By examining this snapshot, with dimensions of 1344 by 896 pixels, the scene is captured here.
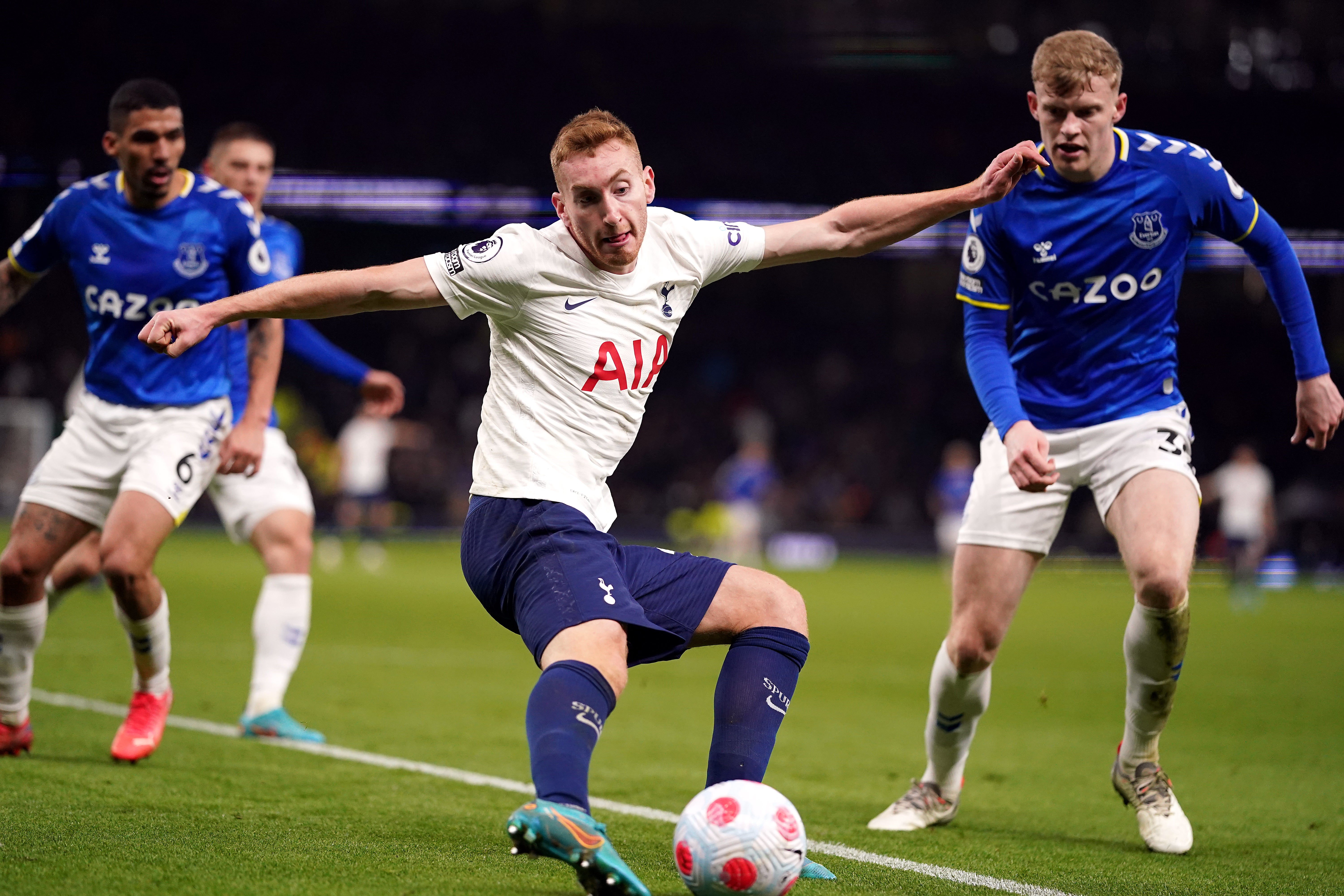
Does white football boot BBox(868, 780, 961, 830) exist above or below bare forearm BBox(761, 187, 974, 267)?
below

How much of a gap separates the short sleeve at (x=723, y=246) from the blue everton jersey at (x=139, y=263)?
247 centimetres

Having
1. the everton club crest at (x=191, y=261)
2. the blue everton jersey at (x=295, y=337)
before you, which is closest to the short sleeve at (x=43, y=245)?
the everton club crest at (x=191, y=261)

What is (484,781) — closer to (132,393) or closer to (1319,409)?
(132,393)

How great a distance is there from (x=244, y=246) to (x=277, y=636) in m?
1.93

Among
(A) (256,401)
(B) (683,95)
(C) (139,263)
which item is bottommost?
(A) (256,401)

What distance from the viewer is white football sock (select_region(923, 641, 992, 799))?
15.7 feet

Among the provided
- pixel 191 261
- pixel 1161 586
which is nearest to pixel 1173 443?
pixel 1161 586

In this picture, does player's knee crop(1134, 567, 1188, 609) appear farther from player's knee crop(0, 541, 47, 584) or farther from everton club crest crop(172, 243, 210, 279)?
player's knee crop(0, 541, 47, 584)

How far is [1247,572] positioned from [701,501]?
12.0 metres

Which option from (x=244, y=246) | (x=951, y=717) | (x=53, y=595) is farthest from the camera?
(x=53, y=595)

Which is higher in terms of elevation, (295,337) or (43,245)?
(43,245)

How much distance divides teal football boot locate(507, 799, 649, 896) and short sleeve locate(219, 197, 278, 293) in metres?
3.31

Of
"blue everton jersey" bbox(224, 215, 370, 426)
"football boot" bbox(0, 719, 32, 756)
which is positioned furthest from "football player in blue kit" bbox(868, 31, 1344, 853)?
"football boot" bbox(0, 719, 32, 756)

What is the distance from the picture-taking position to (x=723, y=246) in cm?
379
